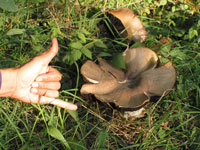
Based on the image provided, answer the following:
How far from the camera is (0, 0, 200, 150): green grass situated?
2.20m

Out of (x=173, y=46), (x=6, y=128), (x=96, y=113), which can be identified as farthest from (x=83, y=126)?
(x=173, y=46)

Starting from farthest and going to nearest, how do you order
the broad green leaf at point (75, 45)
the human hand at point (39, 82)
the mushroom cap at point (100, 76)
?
1. the broad green leaf at point (75, 45)
2. the mushroom cap at point (100, 76)
3. the human hand at point (39, 82)

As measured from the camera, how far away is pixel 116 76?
102 inches

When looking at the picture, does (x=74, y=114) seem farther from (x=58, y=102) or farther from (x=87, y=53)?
(x=87, y=53)

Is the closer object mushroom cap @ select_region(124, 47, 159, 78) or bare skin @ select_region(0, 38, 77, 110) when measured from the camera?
bare skin @ select_region(0, 38, 77, 110)

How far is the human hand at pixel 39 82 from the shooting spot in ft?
7.14

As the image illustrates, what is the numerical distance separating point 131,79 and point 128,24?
778 mm

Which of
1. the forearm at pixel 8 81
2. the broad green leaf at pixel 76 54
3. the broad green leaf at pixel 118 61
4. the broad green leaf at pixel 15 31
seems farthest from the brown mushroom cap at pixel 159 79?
the broad green leaf at pixel 15 31

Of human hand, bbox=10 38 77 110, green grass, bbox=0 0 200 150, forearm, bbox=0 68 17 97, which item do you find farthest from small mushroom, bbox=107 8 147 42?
forearm, bbox=0 68 17 97

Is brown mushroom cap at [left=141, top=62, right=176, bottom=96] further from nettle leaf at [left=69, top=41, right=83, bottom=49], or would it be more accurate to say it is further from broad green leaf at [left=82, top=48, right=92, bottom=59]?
nettle leaf at [left=69, top=41, right=83, bottom=49]

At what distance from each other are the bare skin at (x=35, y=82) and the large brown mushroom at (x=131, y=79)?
0.95ft

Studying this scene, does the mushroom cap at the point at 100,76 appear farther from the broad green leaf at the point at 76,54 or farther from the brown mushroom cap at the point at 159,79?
the brown mushroom cap at the point at 159,79

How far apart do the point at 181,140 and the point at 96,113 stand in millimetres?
863

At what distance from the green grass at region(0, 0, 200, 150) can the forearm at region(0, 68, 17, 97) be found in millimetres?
186
